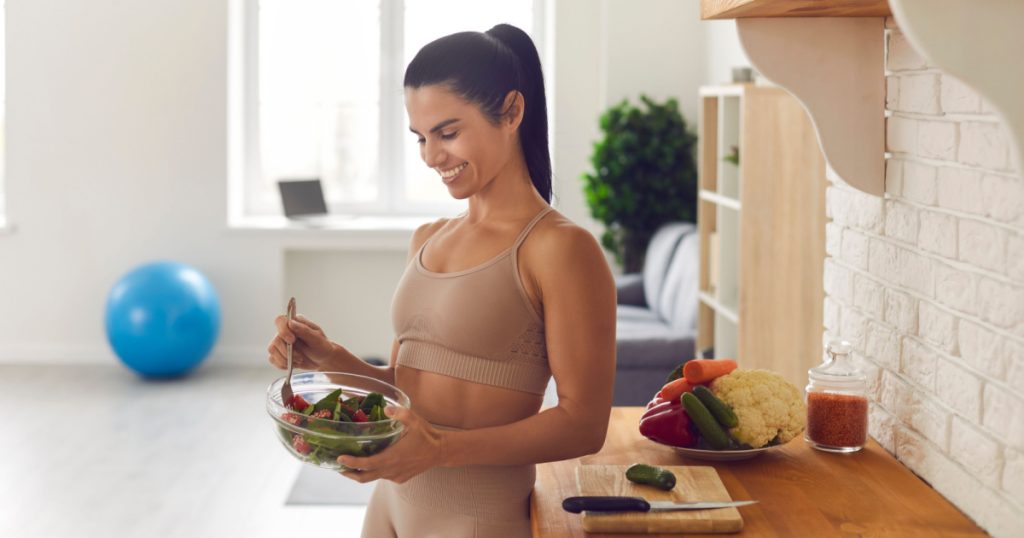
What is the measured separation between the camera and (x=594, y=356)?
1413mm

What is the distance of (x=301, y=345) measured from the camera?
167 cm

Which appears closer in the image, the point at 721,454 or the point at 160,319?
the point at 721,454

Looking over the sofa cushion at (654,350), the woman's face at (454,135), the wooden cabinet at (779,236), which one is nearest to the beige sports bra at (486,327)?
the woman's face at (454,135)

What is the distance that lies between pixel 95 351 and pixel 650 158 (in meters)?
3.30

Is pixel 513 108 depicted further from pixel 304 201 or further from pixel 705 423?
pixel 304 201

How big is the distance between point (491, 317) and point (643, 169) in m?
4.71

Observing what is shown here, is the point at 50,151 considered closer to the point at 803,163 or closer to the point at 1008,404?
the point at 803,163

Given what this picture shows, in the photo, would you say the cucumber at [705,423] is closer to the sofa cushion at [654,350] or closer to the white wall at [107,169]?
the sofa cushion at [654,350]

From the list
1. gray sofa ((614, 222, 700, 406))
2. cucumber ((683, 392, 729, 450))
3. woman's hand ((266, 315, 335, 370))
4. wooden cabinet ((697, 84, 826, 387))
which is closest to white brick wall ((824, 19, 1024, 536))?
cucumber ((683, 392, 729, 450))

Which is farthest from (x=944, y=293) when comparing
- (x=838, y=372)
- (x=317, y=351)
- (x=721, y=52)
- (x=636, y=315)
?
(x=721, y=52)

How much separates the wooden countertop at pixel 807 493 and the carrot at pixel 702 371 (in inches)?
4.6

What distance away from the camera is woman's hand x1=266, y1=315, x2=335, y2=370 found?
1.62 m

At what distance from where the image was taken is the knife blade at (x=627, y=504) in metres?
1.38

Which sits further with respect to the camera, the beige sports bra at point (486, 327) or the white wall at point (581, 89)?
the white wall at point (581, 89)
